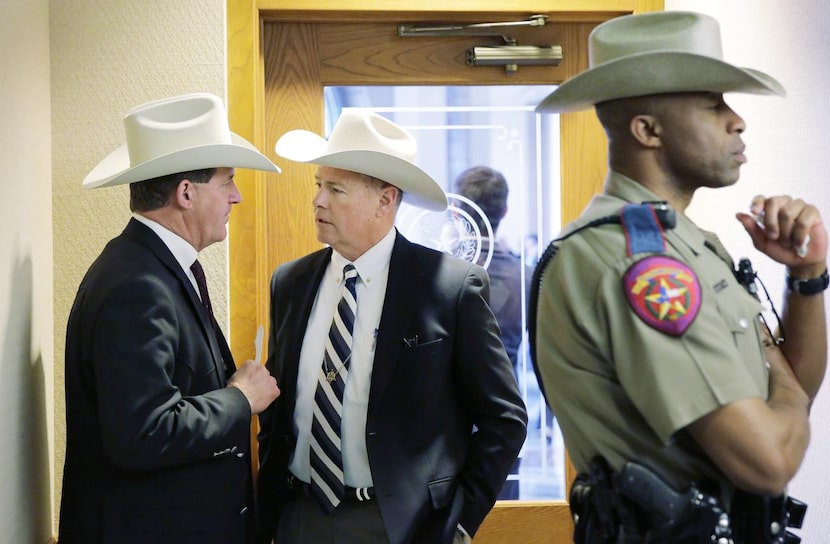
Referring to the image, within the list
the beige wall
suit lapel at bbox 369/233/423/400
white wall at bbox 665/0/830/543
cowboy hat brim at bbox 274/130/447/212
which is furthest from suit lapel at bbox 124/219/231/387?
white wall at bbox 665/0/830/543

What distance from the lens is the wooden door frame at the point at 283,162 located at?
2818 millimetres

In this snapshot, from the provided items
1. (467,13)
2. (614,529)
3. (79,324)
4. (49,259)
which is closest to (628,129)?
(614,529)

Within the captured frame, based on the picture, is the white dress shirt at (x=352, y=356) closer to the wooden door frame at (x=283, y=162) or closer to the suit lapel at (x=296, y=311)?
the suit lapel at (x=296, y=311)

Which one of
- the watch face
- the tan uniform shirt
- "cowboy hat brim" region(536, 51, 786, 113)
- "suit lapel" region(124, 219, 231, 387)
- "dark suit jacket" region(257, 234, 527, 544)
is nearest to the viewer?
the tan uniform shirt

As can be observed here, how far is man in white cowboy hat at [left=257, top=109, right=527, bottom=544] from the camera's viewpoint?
2.18 m

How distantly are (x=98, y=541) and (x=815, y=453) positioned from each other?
170 centimetres

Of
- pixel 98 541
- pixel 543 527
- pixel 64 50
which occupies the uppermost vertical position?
pixel 64 50

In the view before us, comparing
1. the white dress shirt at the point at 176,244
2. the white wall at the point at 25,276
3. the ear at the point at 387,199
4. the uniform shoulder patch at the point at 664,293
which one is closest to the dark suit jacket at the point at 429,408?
the ear at the point at 387,199

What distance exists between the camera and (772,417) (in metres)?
1.33

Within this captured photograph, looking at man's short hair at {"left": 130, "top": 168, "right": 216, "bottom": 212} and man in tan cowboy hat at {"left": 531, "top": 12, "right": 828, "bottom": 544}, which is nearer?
man in tan cowboy hat at {"left": 531, "top": 12, "right": 828, "bottom": 544}

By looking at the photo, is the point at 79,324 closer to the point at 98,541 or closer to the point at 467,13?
the point at 98,541

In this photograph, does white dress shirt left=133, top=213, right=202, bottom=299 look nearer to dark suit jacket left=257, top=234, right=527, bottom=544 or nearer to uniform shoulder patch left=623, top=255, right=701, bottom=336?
dark suit jacket left=257, top=234, right=527, bottom=544

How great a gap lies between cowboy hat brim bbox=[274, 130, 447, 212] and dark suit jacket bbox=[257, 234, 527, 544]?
0.18 m

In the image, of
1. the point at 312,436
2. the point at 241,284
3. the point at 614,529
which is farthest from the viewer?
the point at 241,284
